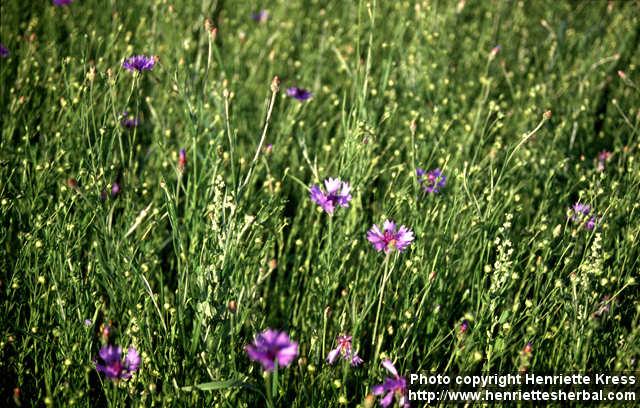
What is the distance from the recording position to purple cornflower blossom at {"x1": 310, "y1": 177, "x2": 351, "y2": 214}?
1694 millimetres

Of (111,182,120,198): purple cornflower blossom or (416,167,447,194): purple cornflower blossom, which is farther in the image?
(111,182,120,198): purple cornflower blossom

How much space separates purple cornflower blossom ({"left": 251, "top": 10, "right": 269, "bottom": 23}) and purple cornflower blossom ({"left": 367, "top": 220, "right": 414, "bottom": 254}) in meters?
2.31

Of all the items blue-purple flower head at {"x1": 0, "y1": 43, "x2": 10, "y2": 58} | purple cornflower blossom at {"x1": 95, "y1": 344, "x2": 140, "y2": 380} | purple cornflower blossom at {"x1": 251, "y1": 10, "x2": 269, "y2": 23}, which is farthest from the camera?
purple cornflower blossom at {"x1": 251, "y1": 10, "x2": 269, "y2": 23}

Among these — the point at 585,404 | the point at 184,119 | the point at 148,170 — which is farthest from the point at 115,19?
the point at 585,404

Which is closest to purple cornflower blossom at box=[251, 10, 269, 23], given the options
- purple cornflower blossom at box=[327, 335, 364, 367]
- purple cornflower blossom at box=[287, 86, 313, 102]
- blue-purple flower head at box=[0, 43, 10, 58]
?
purple cornflower blossom at box=[287, 86, 313, 102]

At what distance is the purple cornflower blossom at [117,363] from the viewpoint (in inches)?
53.4

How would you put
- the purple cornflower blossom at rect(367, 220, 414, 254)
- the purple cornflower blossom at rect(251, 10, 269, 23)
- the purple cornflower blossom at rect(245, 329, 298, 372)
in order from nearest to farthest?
the purple cornflower blossom at rect(245, 329, 298, 372), the purple cornflower blossom at rect(367, 220, 414, 254), the purple cornflower blossom at rect(251, 10, 269, 23)

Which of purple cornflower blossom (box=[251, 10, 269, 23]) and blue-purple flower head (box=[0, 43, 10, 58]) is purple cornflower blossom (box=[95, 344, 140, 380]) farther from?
purple cornflower blossom (box=[251, 10, 269, 23])

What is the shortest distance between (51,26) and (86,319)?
6.59 ft

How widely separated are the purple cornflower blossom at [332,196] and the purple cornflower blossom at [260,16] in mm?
2063

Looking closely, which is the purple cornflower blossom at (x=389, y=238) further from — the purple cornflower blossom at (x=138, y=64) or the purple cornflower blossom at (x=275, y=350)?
the purple cornflower blossom at (x=138, y=64)

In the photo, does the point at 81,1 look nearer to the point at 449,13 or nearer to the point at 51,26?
the point at 51,26

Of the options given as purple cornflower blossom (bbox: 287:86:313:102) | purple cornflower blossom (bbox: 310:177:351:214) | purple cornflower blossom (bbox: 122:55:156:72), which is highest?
purple cornflower blossom (bbox: 122:55:156:72)

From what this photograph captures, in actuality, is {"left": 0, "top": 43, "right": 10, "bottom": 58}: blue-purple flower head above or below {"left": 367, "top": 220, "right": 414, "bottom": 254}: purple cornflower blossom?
above
